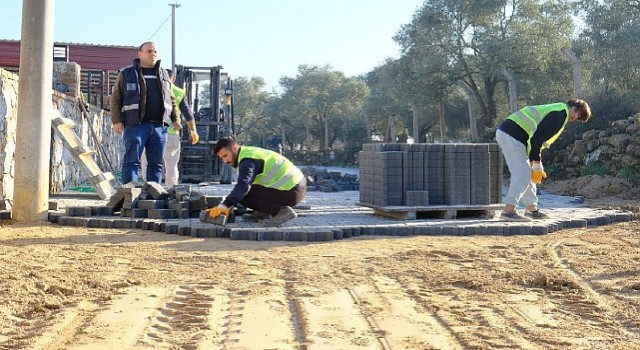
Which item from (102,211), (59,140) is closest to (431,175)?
(102,211)

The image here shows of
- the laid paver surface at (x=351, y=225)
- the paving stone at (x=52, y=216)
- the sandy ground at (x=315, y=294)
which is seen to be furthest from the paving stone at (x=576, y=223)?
the paving stone at (x=52, y=216)

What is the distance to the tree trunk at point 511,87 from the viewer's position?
1017 inches

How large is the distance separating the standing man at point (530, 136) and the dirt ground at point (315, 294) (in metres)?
1.76

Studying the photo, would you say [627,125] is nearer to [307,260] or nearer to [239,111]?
[307,260]

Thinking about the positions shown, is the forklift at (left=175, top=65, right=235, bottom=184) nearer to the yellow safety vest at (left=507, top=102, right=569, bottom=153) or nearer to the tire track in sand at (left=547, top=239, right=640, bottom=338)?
the yellow safety vest at (left=507, top=102, right=569, bottom=153)

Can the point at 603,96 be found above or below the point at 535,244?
above

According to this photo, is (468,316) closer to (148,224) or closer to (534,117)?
(148,224)

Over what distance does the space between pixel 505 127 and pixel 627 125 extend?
29.2 feet

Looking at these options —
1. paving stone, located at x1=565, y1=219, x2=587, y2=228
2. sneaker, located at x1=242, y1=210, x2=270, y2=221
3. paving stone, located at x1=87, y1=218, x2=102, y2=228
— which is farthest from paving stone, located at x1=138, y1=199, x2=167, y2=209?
paving stone, located at x1=565, y1=219, x2=587, y2=228

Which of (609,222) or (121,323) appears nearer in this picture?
(121,323)

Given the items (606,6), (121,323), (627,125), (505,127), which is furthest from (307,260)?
(606,6)

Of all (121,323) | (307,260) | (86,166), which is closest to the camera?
(121,323)

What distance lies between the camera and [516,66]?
27.8 m

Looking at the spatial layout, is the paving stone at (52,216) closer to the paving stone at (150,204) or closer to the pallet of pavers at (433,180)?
the paving stone at (150,204)
